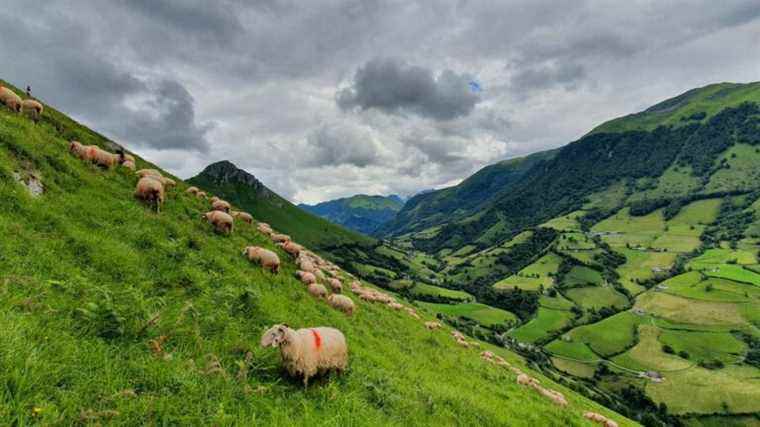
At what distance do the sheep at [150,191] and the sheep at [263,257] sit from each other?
4754mm

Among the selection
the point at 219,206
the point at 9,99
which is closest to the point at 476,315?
the point at 219,206

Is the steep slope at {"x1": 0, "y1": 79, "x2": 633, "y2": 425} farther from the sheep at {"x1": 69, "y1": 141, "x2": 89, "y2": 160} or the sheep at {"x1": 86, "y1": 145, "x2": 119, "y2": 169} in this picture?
the sheep at {"x1": 69, "y1": 141, "x2": 89, "y2": 160}

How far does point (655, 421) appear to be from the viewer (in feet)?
345

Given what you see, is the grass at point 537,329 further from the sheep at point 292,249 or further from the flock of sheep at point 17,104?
the flock of sheep at point 17,104

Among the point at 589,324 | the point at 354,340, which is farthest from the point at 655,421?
the point at 354,340

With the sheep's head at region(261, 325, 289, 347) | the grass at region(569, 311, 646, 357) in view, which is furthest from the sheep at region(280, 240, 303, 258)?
the grass at region(569, 311, 646, 357)

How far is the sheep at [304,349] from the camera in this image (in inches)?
340

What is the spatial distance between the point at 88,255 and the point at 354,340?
10.2 m

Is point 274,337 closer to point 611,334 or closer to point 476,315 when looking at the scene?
point 476,315

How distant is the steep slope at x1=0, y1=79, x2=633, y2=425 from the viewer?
5.97 m

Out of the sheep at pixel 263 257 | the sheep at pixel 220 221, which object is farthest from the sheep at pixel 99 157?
the sheep at pixel 263 257

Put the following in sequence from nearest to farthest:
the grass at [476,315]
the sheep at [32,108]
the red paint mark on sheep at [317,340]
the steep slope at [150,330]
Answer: the steep slope at [150,330] < the red paint mark on sheep at [317,340] < the sheep at [32,108] < the grass at [476,315]

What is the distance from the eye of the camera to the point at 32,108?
21.5m

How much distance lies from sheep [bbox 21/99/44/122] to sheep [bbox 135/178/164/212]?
1097cm
